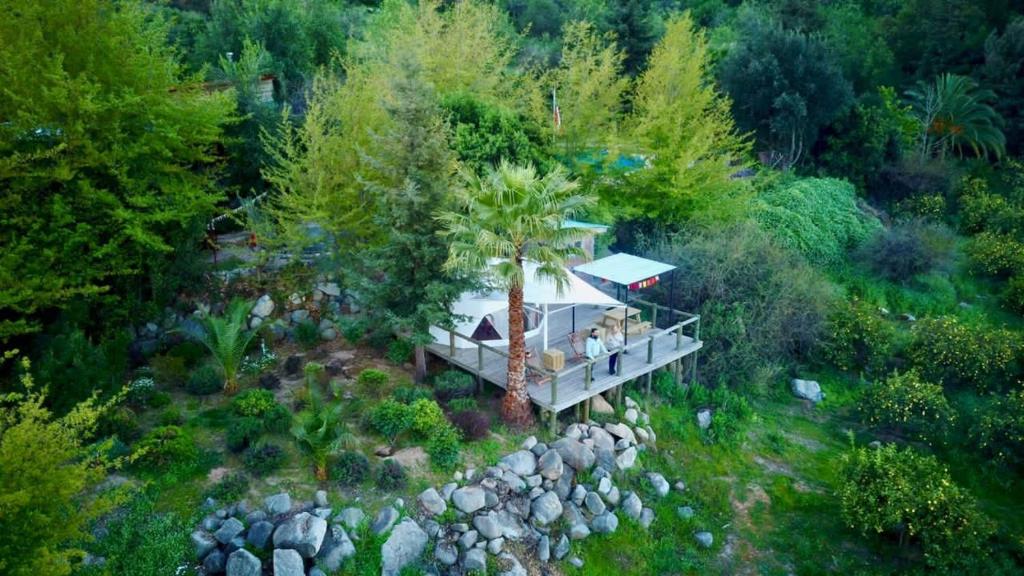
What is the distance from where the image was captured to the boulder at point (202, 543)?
1167 cm

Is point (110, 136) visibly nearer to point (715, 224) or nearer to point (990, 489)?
point (715, 224)

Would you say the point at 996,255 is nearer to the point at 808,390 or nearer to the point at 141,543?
the point at 808,390

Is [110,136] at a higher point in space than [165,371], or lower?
higher

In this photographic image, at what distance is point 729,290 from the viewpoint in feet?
65.7

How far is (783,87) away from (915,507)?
21017 mm

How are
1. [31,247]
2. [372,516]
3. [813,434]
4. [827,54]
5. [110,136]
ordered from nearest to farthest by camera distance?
[372,516] → [31,247] → [110,136] → [813,434] → [827,54]

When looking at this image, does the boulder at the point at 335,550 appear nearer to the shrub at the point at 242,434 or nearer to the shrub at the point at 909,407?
the shrub at the point at 242,434

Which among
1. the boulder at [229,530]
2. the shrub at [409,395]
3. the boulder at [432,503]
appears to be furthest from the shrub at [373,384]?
the boulder at [229,530]

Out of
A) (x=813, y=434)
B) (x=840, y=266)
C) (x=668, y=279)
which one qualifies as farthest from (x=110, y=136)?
(x=840, y=266)

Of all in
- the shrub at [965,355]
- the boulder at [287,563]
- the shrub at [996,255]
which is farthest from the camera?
the shrub at [996,255]

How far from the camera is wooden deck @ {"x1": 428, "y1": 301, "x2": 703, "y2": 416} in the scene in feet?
52.0

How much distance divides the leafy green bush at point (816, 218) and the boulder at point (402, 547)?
15.3m

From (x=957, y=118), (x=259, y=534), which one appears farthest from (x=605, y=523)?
(x=957, y=118)

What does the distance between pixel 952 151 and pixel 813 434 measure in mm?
23061
